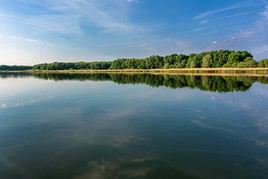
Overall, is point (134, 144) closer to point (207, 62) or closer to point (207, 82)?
point (207, 82)

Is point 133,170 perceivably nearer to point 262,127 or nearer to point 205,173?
point 205,173

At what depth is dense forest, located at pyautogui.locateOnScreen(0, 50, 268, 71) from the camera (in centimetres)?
8891

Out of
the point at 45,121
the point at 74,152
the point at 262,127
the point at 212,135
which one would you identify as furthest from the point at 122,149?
the point at 262,127

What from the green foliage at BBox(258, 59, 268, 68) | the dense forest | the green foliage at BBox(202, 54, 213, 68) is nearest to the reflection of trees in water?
the green foliage at BBox(258, 59, 268, 68)

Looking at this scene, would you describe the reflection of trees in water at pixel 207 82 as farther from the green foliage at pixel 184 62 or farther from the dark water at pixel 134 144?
the green foliage at pixel 184 62

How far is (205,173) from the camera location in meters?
6.75

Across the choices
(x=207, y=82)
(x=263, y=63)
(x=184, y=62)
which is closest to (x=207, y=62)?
(x=184, y=62)

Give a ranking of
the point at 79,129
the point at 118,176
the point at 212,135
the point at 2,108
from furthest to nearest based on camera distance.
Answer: the point at 2,108 < the point at 79,129 < the point at 212,135 < the point at 118,176

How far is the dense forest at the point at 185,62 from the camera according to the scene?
88906 millimetres

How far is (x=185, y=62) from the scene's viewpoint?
4953 inches

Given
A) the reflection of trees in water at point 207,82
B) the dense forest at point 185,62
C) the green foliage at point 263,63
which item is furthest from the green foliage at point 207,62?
the reflection of trees in water at point 207,82

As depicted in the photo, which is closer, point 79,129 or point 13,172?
point 13,172

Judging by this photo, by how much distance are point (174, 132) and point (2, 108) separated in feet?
43.3

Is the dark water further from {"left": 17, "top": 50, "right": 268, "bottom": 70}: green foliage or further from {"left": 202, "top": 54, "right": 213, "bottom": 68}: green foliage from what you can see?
{"left": 202, "top": 54, "right": 213, "bottom": 68}: green foliage
